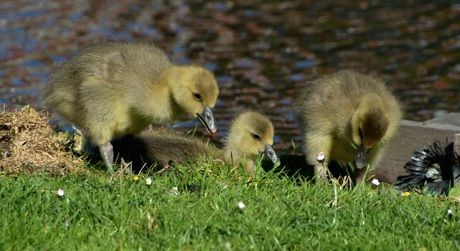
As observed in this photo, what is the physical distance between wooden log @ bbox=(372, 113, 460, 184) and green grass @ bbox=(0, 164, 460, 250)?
1.47 meters

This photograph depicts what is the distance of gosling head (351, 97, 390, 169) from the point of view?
7.10m

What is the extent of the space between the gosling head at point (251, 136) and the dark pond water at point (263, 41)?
84.0 inches

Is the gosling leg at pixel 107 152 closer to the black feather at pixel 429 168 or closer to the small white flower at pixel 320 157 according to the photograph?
the small white flower at pixel 320 157

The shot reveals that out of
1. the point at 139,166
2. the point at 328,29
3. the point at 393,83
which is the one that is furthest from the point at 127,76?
the point at 328,29

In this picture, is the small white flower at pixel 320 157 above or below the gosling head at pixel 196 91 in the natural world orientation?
below

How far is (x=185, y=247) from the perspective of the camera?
5457mm

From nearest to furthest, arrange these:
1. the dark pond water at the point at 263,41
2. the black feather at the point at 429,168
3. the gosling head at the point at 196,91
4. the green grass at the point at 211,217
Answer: the green grass at the point at 211,217
the gosling head at the point at 196,91
the black feather at the point at 429,168
the dark pond water at the point at 263,41

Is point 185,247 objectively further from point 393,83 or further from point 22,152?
point 393,83

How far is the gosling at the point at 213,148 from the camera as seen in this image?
7871 mm

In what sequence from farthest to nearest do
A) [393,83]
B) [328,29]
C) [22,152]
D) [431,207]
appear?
[328,29], [393,83], [22,152], [431,207]

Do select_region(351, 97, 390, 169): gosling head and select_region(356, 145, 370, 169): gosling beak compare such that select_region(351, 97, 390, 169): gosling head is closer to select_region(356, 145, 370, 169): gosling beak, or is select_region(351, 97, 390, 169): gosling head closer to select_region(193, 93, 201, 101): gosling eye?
select_region(356, 145, 370, 169): gosling beak

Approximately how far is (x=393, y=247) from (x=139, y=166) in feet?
9.75

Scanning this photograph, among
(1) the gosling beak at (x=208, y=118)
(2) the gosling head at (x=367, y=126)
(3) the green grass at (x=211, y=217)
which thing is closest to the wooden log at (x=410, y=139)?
(2) the gosling head at (x=367, y=126)

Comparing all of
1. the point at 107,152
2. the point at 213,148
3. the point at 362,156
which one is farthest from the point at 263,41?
the point at 362,156
